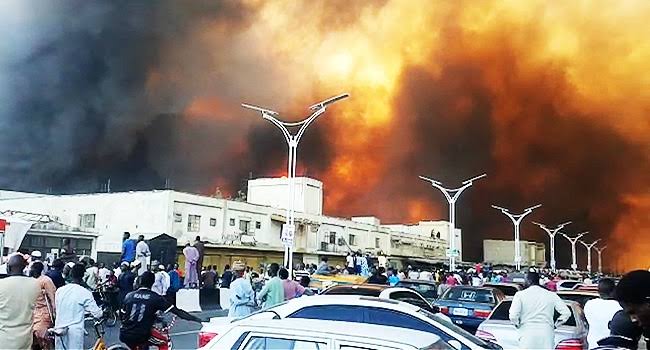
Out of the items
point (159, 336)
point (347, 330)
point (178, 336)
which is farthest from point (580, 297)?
point (347, 330)

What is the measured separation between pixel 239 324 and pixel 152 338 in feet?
11.1

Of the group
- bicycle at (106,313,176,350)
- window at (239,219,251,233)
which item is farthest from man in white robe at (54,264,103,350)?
window at (239,219,251,233)

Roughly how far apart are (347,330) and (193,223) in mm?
41985

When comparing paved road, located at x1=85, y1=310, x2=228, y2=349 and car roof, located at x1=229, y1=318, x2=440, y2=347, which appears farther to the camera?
paved road, located at x1=85, y1=310, x2=228, y2=349

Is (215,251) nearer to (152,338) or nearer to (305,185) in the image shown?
(305,185)

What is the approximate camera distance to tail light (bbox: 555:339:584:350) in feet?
32.7

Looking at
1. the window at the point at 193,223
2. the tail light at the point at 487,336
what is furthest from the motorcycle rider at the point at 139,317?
the window at the point at 193,223

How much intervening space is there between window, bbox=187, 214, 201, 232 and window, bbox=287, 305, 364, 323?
37590 millimetres

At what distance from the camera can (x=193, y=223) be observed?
45.8 m

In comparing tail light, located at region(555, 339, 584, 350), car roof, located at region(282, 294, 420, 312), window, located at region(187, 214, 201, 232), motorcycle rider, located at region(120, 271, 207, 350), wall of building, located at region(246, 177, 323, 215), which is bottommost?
tail light, located at region(555, 339, 584, 350)

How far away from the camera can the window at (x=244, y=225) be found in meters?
50.5

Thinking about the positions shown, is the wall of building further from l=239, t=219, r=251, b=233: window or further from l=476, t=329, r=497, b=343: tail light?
l=476, t=329, r=497, b=343: tail light

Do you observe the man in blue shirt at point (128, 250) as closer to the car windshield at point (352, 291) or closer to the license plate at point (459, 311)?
the car windshield at point (352, 291)

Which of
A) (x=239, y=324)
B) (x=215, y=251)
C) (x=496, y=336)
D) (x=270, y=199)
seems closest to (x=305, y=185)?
(x=270, y=199)
